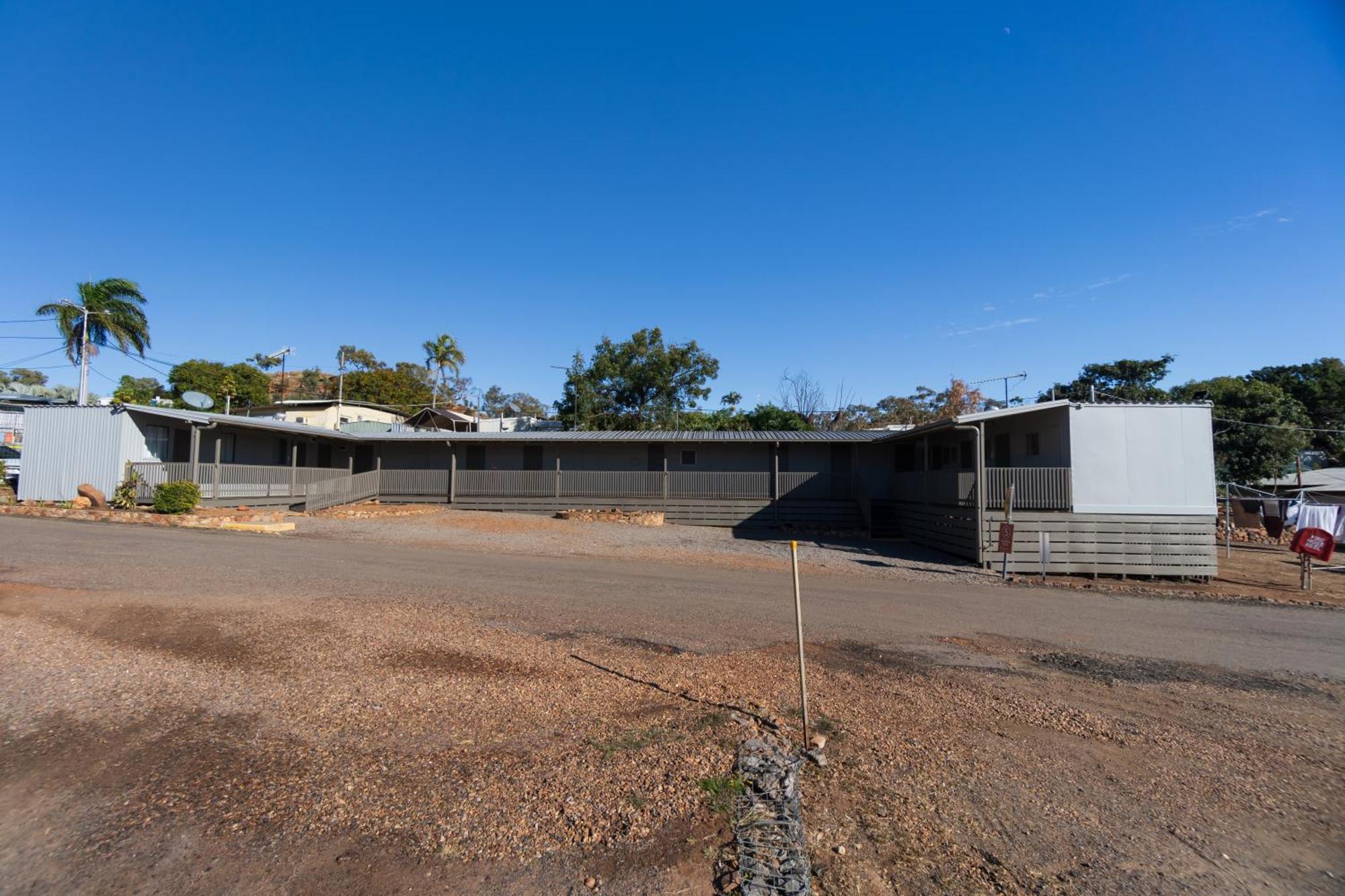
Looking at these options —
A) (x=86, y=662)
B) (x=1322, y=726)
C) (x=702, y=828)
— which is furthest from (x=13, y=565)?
(x=1322, y=726)

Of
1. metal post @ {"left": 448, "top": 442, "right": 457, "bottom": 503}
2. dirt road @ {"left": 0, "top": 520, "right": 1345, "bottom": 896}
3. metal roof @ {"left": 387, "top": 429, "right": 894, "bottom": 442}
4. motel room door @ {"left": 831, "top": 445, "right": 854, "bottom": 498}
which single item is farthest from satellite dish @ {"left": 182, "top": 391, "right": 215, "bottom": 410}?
motel room door @ {"left": 831, "top": 445, "right": 854, "bottom": 498}

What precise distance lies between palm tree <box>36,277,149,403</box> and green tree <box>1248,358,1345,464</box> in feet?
194

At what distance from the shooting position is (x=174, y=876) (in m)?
2.62

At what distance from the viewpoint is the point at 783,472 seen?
2239cm

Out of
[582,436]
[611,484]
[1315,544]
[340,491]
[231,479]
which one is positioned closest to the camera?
[1315,544]

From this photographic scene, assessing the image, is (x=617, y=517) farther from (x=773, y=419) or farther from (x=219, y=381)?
(x=219, y=381)

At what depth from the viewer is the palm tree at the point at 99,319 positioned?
29.3m

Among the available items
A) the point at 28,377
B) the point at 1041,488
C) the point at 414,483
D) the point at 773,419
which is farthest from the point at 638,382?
the point at 28,377

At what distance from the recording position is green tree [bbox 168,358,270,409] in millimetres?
47562

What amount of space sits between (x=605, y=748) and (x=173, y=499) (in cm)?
1844

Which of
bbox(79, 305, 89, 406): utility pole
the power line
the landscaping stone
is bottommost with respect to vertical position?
the landscaping stone

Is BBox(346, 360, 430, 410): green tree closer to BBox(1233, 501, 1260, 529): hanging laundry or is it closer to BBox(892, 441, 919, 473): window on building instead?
BBox(892, 441, 919, 473): window on building

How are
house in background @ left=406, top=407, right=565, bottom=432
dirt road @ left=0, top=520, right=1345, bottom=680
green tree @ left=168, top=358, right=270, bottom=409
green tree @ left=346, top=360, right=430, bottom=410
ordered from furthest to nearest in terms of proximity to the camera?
green tree @ left=346, top=360, right=430, bottom=410 → green tree @ left=168, top=358, right=270, bottom=409 → house in background @ left=406, top=407, right=565, bottom=432 → dirt road @ left=0, top=520, right=1345, bottom=680

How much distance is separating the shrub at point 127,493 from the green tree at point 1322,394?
50.9 m
